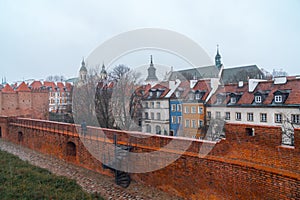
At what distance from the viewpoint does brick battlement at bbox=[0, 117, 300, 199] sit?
14.4ft

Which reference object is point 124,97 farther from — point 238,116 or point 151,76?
→ point 238,116

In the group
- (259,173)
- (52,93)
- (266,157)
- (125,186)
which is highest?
(52,93)

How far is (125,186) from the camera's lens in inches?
274

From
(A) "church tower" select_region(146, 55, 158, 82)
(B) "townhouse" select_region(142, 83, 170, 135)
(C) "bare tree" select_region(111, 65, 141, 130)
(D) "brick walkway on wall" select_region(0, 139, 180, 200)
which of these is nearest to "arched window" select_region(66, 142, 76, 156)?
(D) "brick walkway on wall" select_region(0, 139, 180, 200)

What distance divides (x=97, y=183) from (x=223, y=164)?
4050mm

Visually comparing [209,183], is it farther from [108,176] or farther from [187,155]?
[108,176]

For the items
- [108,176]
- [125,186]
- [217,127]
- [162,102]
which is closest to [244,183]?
[125,186]

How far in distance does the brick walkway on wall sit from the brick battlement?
0.22 metres

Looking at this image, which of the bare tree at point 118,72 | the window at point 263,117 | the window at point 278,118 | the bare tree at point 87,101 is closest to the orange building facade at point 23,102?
the bare tree at point 87,101

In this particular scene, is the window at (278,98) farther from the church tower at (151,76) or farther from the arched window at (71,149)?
the arched window at (71,149)

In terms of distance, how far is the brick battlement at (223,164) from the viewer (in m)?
4.39

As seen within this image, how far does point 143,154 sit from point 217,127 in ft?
42.7

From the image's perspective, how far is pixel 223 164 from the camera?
207 inches

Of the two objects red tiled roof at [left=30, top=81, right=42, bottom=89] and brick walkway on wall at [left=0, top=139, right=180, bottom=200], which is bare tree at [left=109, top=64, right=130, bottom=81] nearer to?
brick walkway on wall at [left=0, top=139, right=180, bottom=200]
